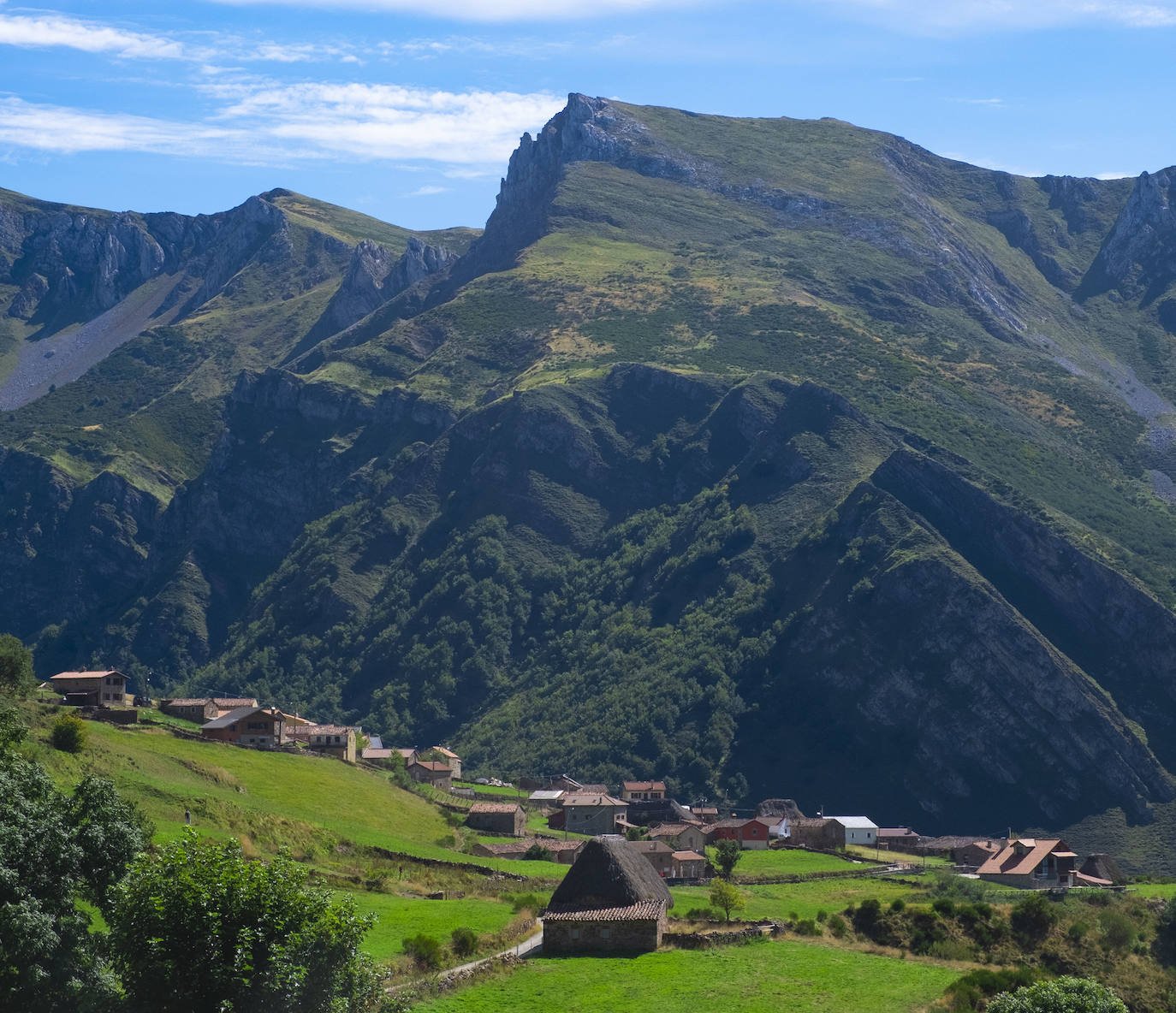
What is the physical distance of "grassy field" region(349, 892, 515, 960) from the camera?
188 ft

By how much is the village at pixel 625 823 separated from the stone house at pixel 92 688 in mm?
103

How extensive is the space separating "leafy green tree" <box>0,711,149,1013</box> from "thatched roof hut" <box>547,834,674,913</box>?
62.4ft

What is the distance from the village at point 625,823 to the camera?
10462 cm

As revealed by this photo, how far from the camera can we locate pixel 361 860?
80375 mm

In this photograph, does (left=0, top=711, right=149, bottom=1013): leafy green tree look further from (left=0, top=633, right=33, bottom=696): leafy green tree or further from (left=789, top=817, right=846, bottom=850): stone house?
(left=789, top=817, right=846, bottom=850): stone house

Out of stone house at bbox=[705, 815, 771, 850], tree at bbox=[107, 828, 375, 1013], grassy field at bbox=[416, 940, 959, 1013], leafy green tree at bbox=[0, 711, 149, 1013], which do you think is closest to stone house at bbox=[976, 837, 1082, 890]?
stone house at bbox=[705, 815, 771, 850]

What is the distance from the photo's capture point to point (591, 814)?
126 metres

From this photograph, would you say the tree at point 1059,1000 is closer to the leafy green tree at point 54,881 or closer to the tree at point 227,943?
the tree at point 227,943

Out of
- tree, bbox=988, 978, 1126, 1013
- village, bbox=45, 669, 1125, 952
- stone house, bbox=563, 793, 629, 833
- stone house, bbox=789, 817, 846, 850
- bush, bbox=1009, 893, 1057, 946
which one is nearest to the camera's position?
tree, bbox=988, 978, 1126, 1013

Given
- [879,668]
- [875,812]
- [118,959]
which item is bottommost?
[875,812]

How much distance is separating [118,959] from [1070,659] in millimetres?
142403

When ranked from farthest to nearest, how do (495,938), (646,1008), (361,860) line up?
(361,860), (495,938), (646,1008)

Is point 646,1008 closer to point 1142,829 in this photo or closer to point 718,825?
point 718,825

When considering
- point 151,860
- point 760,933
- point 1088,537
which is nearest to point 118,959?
point 151,860
